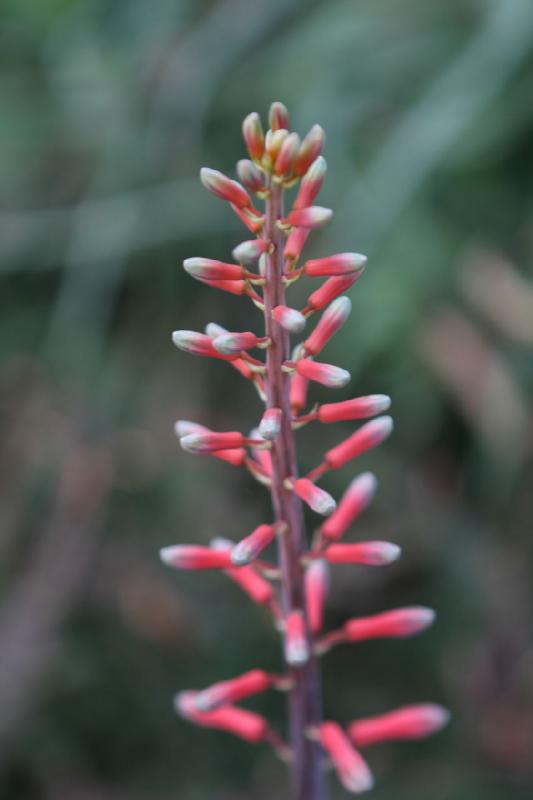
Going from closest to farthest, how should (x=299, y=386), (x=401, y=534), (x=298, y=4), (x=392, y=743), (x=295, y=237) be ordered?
(x=295, y=237) → (x=299, y=386) → (x=392, y=743) → (x=401, y=534) → (x=298, y=4)

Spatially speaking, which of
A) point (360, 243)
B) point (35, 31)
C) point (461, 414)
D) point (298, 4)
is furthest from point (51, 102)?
point (461, 414)

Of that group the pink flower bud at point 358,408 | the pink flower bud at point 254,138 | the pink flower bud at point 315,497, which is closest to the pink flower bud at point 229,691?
the pink flower bud at point 315,497

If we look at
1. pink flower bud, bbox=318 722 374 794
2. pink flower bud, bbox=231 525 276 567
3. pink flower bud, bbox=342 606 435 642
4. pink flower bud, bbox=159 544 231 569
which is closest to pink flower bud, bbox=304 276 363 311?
pink flower bud, bbox=231 525 276 567

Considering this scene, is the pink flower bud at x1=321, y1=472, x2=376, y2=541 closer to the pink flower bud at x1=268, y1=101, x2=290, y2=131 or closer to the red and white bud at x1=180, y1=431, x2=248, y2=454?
the red and white bud at x1=180, y1=431, x2=248, y2=454

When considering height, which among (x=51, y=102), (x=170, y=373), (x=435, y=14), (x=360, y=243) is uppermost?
(x=51, y=102)

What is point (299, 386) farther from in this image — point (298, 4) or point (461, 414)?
point (298, 4)

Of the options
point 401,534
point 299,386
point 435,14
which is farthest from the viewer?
point 435,14

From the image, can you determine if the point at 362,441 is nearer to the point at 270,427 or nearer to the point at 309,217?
the point at 270,427
